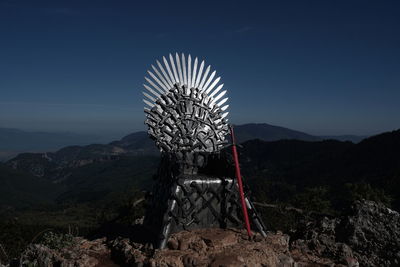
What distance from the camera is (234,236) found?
8.84 metres

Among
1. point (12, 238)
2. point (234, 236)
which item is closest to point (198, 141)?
point (234, 236)

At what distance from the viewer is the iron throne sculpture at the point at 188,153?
360 inches

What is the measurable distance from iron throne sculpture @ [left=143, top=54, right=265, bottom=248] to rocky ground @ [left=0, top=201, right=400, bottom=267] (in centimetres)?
54

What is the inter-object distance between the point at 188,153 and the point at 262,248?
133 inches

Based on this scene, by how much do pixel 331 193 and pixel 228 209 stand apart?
88289 mm

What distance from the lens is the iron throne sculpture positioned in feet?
30.0

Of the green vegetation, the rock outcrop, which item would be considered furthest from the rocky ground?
the green vegetation

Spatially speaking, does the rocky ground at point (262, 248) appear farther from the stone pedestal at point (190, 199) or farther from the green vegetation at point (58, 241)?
the stone pedestal at point (190, 199)

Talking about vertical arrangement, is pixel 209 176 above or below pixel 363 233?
above

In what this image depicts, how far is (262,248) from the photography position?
818 cm

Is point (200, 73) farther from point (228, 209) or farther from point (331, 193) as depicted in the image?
point (331, 193)

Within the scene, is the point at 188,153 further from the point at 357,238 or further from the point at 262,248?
the point at 357,238

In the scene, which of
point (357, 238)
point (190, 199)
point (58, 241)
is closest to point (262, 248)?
point (190, 199)

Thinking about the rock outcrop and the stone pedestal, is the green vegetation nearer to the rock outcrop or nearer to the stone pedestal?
the stone pedestal
